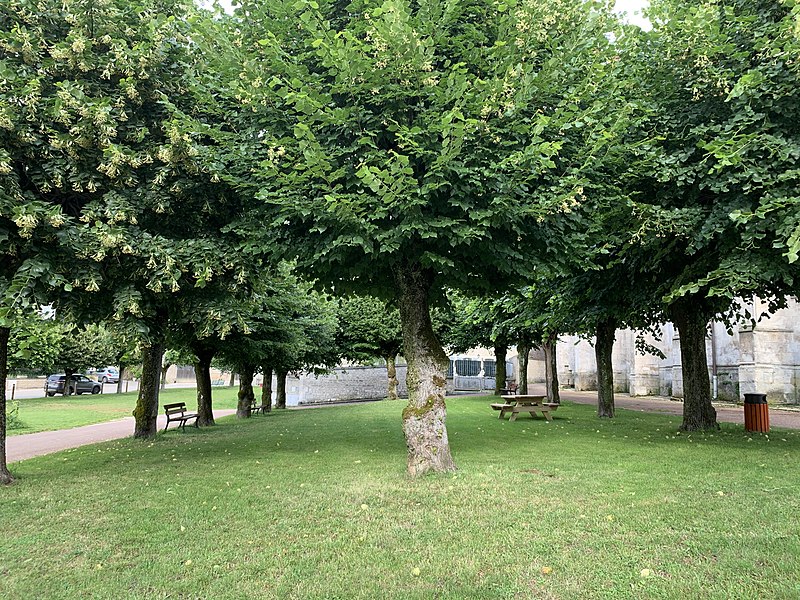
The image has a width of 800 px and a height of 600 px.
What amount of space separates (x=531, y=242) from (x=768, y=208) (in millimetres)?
3044

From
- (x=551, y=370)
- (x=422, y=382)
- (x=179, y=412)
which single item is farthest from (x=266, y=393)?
(x=422, y=382)

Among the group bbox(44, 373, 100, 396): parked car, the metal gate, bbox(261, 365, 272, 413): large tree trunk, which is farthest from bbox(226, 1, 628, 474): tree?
bbox(44, 373, 100, 396): parked car

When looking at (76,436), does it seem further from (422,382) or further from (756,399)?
(756,399)

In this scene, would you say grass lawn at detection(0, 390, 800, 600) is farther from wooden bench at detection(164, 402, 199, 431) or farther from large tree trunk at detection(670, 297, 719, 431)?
wooden bench at detection(164, 402, 199, 431)

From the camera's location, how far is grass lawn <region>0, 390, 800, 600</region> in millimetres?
4191

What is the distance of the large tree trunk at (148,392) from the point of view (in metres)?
13.9

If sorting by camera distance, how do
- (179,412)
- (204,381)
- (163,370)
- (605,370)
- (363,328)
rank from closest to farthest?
(179,412) < (605,370) < (204,381) < (363,328) < (163,370)

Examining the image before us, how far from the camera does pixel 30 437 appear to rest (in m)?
16.5

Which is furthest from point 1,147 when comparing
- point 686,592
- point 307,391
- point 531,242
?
point 307,391

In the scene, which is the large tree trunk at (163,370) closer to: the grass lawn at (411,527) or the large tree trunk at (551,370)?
the large tree trunk at (551,370)

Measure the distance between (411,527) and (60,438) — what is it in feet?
47.7

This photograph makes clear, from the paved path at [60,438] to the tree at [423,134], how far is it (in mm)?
8958

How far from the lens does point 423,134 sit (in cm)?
723

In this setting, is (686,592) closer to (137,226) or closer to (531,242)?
(531,242)
